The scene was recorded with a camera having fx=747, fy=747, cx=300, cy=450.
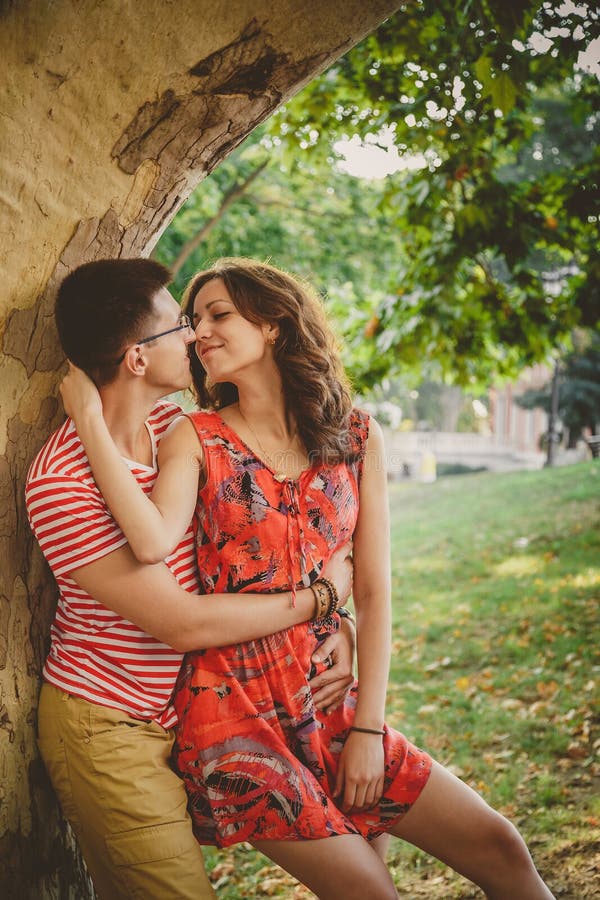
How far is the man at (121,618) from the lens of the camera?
80.7 inches

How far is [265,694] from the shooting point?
7.38 feet

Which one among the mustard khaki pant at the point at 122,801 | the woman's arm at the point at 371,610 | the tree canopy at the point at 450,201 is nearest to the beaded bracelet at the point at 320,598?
the woman's arm at the point at 371,610

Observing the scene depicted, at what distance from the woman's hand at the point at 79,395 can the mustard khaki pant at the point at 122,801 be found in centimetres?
83

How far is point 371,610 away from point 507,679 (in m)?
4.59

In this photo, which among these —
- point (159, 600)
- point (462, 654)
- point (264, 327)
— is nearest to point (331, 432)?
point (264, 327)

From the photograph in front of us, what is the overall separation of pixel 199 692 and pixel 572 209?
3833 millimetres

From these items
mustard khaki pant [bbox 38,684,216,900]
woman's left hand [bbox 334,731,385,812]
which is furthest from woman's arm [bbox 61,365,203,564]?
woman's left hand [bbox 334,731,385,812]

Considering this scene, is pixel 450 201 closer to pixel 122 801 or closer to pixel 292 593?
pixel 292 593

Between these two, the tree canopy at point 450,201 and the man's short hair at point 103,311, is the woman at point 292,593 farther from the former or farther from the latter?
the tree canopy at point 450,201

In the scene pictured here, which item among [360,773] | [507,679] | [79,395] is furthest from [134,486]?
[507,679]

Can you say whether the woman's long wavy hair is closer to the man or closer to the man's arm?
the man

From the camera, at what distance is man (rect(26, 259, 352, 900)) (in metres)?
2.05

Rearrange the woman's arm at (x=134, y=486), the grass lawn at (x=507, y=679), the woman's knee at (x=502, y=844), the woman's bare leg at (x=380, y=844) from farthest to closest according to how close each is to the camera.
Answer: the grass lawn at (x=507, y=679), the woman's bare leg at (x=380, y=844), the woman's knee at (x=502, y=844), the woman's arm at (x=134, y=486)

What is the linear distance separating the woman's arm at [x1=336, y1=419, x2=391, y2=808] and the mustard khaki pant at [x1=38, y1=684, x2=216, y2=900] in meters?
0.53
